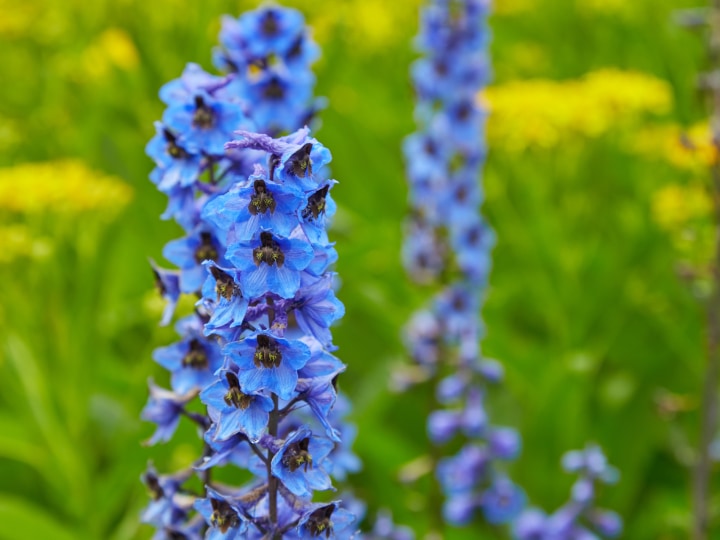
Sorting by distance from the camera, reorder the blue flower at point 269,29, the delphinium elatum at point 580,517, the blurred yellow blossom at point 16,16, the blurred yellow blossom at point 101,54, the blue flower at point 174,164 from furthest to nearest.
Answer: the blurred yellow blossom at point 16,16 → the blurred yellow blossom at point 101,54 → the delphinium elatum at point 580,517 → the blue flower at point 269,29 → the blue flower at point 174,164

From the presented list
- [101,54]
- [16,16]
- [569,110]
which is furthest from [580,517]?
[16,16]

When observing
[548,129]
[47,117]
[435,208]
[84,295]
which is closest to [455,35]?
[435,208]

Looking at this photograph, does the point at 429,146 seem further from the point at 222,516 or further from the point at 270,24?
the point at 222,516

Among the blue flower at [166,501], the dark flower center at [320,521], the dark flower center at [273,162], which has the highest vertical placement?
the dark flower center at [273,162]

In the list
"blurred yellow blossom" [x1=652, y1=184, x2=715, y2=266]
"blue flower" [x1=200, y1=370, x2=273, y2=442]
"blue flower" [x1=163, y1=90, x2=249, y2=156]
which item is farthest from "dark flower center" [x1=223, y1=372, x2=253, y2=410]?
"blurred yellow blossom" [x1=652, y1=184, x2=715, y2=266]

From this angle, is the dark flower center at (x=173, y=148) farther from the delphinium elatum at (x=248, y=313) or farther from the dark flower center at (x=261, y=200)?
the dark flower center at (x=261, y=200)

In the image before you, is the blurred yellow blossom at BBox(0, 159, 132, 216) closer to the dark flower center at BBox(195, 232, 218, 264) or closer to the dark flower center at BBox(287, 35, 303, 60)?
the dark flower center at BBox(287, 35, 303, 60)

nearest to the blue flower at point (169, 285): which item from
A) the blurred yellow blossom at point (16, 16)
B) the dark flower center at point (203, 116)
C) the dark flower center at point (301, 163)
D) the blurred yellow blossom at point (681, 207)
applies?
the dark flower center at point (203, 116)
